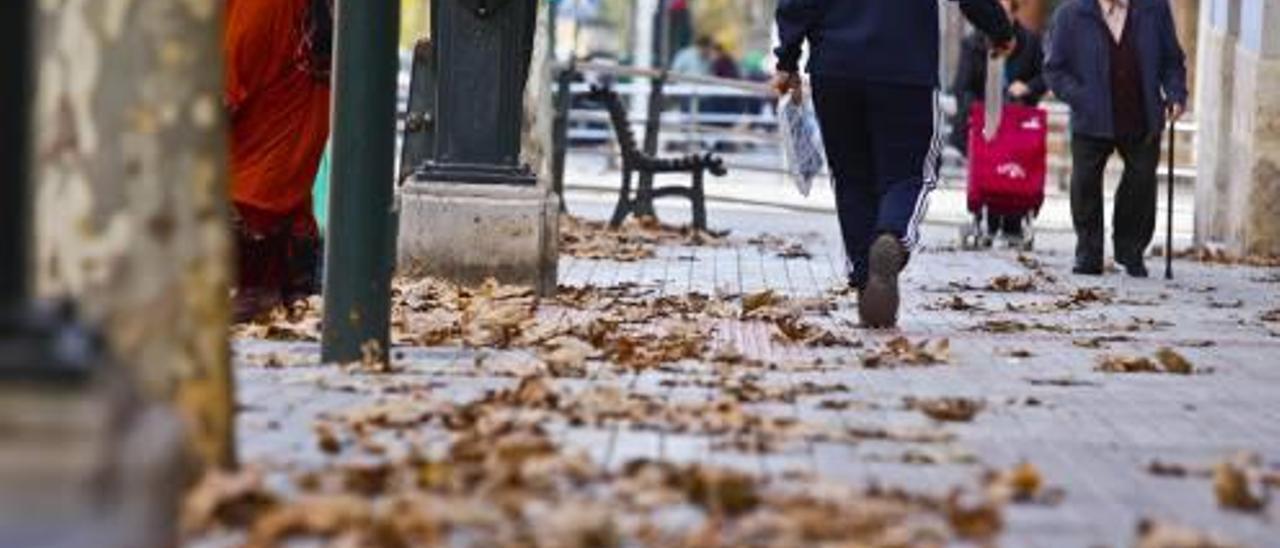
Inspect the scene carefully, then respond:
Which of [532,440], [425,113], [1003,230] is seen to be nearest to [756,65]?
[1003,230]

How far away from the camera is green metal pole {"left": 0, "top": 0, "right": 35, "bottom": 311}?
466cm

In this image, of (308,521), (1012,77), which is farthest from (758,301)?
(1012,77)

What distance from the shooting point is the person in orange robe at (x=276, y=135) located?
13680mm

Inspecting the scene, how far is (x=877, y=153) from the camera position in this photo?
44.9ft

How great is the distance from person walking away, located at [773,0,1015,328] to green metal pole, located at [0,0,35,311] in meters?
8.78

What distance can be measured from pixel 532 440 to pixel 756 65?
5612 cm

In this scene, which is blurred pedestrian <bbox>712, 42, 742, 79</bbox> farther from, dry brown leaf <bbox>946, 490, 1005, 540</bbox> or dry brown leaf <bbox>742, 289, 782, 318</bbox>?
dry brown leaf <bbox>946, 490, 1005, 540</bbox>

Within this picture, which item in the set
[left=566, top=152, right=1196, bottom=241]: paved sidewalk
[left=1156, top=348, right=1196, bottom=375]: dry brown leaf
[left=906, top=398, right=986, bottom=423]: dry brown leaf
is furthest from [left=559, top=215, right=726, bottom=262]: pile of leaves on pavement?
[left=906, top=398, right=986, bottom=423]: dry brown leaf

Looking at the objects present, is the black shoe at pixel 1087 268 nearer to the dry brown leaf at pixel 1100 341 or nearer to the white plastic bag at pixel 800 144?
the white plastic bag at pixel 800 144

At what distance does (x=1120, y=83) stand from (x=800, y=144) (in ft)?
14.9

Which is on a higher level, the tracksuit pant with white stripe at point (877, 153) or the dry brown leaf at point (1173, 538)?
the tracksuit pant with white stripe at point (877, 153)

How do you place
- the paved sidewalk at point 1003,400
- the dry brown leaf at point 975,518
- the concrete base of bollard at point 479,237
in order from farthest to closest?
the concrete base of bollard at point 479,237, the paved sidewalk at point 1003,400, the dry brown leaf at point 975,518

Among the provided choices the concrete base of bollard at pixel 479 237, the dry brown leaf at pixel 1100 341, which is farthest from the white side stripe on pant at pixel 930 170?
the concrete base of bollard at pixel 479 237

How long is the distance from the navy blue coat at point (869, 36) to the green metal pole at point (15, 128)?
8.99 metres
